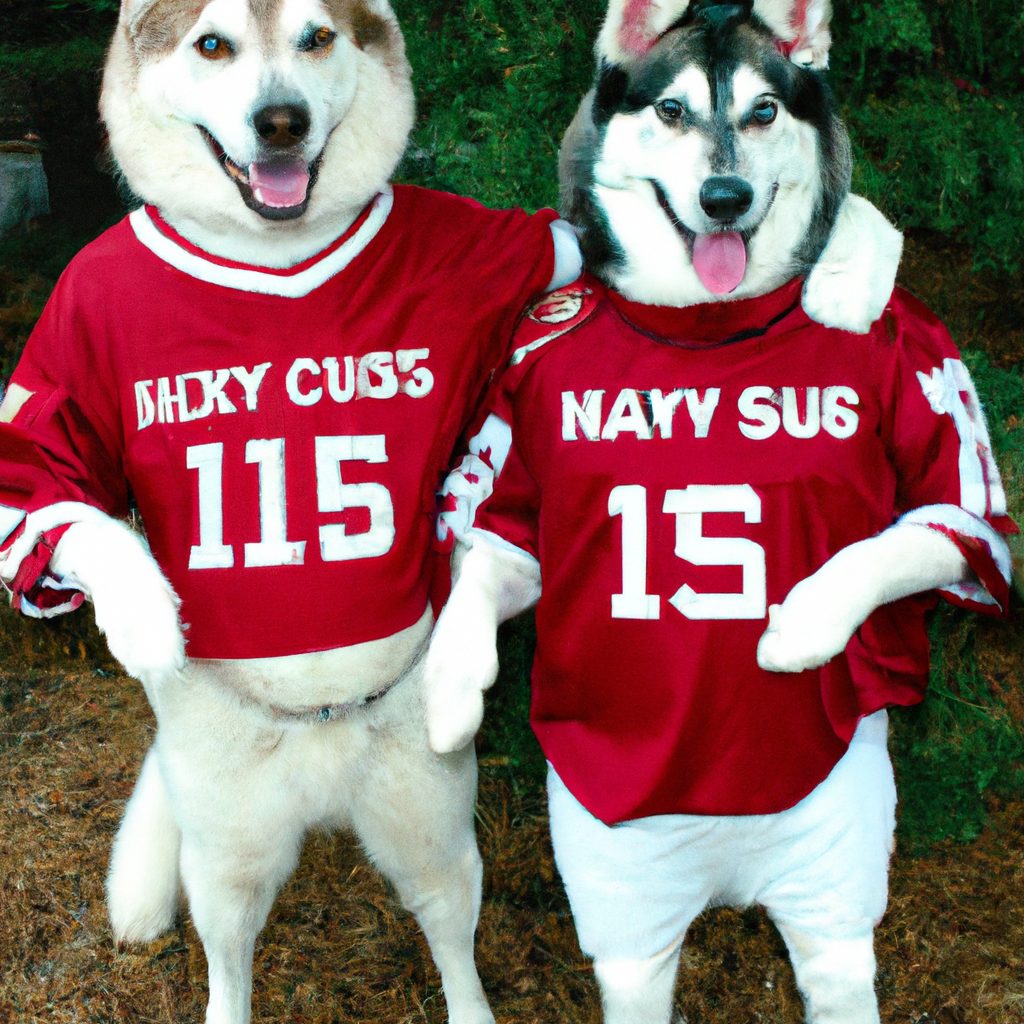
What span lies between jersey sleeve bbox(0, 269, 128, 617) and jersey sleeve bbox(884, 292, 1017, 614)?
3.95 ft

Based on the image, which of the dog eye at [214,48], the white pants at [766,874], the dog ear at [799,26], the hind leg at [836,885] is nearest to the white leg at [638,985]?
the white pants at [766,874]

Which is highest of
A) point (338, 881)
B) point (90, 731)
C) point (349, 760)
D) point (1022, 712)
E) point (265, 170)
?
point (265, 170)

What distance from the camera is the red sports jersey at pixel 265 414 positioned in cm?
168

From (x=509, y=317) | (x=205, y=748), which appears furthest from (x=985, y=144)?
(x=205, y=748)

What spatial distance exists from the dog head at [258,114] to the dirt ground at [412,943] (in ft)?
4.49

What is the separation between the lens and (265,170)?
1615mm

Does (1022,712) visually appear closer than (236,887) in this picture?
No

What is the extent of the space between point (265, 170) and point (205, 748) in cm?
89

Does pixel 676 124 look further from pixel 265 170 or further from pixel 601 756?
pixel 601 756

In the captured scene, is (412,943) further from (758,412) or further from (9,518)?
(758,412)

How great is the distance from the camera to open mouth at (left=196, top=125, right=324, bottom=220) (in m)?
1.62

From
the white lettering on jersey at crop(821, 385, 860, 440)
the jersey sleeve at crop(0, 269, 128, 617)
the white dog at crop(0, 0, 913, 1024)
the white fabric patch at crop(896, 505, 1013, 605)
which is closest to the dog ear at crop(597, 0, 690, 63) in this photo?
the white dog at crop(0, 0, 913, 1024)

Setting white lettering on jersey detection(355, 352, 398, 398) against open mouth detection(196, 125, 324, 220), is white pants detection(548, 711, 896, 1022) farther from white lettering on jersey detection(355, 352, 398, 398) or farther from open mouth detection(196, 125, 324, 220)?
open mouth detection(196, 125, 324, 220)

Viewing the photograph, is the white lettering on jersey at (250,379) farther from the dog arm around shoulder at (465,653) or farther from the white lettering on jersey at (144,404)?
the dog arm around shoulder at (465,653)
